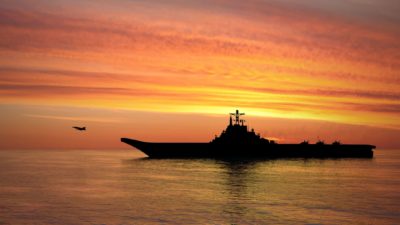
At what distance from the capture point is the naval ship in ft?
344

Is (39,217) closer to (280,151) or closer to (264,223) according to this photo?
(264,223)

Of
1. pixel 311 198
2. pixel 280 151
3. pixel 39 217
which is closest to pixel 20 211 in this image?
pixel 39 217

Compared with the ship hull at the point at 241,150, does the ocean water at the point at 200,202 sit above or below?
below

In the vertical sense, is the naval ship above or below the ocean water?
above

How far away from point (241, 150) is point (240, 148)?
2.59 feet

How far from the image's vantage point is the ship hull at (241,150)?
348 ft

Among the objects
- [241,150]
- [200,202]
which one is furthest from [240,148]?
[200,202]

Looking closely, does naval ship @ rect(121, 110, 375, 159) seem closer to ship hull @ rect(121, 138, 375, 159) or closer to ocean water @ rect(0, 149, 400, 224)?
ship hull @ rect(121, 138, 375, 159)

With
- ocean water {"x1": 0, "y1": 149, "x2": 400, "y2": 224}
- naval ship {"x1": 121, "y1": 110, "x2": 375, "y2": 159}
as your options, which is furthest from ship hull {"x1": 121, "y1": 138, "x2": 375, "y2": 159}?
ocean water {"x1": 0, "y1": 149, "x2": 400, "y2": 224}

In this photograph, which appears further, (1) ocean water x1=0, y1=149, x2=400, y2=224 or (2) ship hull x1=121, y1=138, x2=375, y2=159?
(2) ship hull x1=121, y1=138, x2=375, y2=159

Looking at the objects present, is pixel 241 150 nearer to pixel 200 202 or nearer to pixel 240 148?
pixel 240 148

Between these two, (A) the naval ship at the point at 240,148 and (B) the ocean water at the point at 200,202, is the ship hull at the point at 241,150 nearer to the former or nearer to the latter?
(A) the naval ship at the point at 240,148

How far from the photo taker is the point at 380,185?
5475cm

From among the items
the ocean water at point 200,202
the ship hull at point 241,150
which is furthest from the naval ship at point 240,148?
the ocean water at point 200,202
